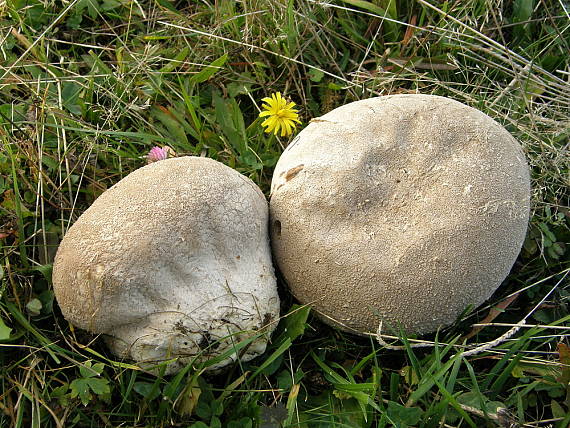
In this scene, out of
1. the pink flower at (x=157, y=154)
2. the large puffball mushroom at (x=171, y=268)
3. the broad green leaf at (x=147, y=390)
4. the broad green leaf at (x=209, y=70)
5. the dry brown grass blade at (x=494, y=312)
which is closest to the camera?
the large puffball mushroom at (x=171, y=268)

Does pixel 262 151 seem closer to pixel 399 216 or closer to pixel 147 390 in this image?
pixel 399 216

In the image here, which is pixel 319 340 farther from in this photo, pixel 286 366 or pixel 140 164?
pixel 140 164

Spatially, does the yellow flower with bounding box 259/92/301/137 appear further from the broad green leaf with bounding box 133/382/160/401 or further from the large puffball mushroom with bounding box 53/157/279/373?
the broad green leaf with bounding box 133/382/160/401

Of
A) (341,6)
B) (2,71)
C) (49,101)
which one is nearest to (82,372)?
(49,101)

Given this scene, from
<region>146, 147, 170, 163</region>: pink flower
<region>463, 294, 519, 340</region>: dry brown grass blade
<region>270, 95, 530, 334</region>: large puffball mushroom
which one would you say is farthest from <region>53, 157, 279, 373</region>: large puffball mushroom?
<region>463, 294, 519, 340</region>: dry brown grass blade

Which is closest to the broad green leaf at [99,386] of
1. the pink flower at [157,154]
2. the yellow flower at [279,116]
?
the pink flower at [157,154]

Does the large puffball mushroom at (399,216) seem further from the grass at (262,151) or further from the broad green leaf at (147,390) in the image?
the broad green leaf at (147,390)

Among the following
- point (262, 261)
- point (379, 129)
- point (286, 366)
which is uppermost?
point (379, 129)
